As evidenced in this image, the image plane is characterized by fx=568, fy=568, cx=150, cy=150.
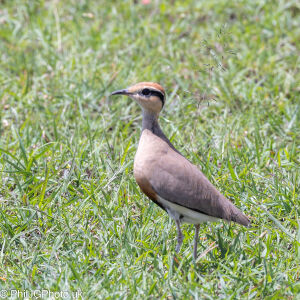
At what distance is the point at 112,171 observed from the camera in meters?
→ 5.23

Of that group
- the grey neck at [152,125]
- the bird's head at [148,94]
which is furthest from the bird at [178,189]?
the bird's head at [148,94]

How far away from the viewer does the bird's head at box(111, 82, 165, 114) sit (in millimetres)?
4445

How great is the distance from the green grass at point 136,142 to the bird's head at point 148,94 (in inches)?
29.9

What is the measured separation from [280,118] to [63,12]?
384cm

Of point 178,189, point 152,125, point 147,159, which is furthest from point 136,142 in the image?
point 178,189

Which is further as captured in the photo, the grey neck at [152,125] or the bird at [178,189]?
the grey neck at [152,125]

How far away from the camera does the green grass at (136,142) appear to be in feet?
13.4

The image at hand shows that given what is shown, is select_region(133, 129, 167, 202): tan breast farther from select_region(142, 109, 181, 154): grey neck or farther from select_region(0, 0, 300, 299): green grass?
select_region(0, 0, 300, 299): green grass

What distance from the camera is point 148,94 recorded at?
4.47 metres

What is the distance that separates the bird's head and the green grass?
2.49ft

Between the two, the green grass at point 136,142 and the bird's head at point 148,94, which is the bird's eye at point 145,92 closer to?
the bird's head at point 148,94

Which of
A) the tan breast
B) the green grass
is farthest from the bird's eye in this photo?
the green grass

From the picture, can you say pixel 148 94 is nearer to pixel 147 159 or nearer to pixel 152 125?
pixel 152 125

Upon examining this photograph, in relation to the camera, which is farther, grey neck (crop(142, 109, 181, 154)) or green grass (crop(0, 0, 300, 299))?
grey neck (crop(142, 109, 181, 154))
